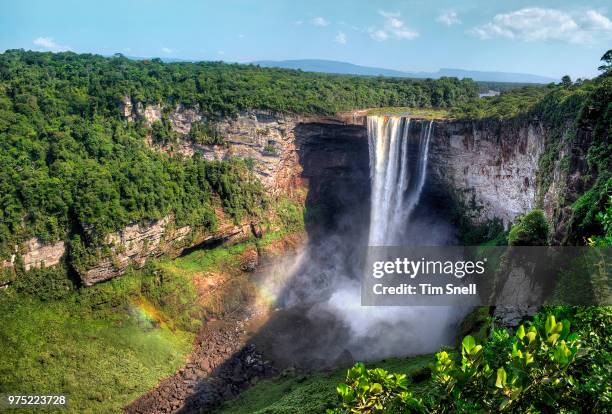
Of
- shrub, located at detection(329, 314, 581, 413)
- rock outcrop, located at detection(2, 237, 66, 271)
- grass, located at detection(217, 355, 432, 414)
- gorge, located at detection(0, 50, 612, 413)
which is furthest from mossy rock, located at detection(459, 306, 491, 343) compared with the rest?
rock outcrop, located at detection(2, 237, 66, 271)

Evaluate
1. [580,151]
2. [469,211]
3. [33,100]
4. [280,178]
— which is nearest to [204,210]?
[280,178]

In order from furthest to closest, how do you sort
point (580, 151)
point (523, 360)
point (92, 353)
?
point (92, 353) → point (580, 151) → point (523, 360)

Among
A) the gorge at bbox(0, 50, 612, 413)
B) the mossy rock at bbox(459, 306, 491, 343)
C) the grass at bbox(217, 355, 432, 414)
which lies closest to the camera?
the grass at bbox(217, 355, 432, 414)

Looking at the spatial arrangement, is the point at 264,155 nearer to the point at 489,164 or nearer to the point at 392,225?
the point at 392,225

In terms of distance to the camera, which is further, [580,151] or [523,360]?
[580,151]

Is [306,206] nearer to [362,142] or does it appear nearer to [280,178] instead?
[280,178]

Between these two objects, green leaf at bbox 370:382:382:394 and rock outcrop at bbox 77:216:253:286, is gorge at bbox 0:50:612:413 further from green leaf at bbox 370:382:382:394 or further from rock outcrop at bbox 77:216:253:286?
green leaf at bbox 370:382:382:394

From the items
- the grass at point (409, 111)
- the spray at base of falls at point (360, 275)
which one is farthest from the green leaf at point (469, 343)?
the grass at point (409, 111)
